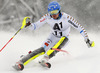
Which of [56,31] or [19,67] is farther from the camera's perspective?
[56,31]

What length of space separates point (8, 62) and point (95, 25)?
9.28 meters

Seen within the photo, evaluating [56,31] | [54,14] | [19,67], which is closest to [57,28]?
[56,31]

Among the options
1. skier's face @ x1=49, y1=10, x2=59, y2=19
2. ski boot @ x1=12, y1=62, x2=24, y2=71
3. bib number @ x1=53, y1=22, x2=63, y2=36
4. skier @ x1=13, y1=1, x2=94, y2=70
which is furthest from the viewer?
bib number @ x1=53, y1=22, x2=63, y2=36

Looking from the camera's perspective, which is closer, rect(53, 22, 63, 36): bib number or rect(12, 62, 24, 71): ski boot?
rect(12, 62, 24, 71): ski boot

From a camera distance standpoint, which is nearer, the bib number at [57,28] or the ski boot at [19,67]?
the ski boot at [19,67]

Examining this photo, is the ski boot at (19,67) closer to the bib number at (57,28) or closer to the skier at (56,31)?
the skier at (56,31)

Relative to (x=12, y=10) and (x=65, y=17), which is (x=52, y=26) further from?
(x=12, y=10)

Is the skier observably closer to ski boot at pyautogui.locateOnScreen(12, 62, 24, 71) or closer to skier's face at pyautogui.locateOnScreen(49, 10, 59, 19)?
skier's face at pyautogui.locateOnScreen(49, 10, 59, 19)

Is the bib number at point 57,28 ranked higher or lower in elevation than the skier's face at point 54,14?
lower

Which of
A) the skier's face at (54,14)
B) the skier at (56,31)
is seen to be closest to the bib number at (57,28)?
the skier at (56,31)

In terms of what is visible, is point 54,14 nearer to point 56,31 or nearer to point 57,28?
point 57,28

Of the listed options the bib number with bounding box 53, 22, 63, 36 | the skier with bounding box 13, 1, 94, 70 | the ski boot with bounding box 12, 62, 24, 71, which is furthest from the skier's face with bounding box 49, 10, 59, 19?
the ski boot with bounding box 12, 62, 24, 71

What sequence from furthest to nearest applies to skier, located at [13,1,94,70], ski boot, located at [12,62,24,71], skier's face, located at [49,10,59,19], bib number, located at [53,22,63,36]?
1. bib number, located at [53,22,63,36]
2. skier's face, located at [49,10,59,19]
3. skier, located at [13,1,94,70]
4. ski boot, located at [12,62,24,71]

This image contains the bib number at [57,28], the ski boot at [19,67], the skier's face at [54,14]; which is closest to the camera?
the ski boot at [19,67]
